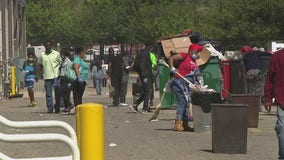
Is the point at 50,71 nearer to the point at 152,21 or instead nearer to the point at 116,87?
the point at 116,87

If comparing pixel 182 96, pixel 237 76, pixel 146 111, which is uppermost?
pixel 237 76

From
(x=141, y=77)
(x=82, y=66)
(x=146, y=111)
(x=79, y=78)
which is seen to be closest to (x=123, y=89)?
(x=141, y=77)

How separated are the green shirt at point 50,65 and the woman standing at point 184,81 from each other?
536 centimetres

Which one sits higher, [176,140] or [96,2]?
[96,2]

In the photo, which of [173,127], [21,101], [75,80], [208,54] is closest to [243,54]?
[208,54]

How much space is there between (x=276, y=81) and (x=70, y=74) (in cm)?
963

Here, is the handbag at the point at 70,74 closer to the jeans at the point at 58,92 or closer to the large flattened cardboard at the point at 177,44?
the jeans at the point at 58,92

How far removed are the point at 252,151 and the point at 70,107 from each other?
7.97 metres

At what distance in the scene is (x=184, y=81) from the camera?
1361cm

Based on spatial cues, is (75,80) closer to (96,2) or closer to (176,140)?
(176,140)

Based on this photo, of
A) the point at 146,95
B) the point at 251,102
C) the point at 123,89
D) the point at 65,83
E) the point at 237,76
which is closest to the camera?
the point at 251,102

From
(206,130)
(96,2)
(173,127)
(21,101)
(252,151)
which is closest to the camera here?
(252,151)

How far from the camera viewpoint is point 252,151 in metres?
11.0

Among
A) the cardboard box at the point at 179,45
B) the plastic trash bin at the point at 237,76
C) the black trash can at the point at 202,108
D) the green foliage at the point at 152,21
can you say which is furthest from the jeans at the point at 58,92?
the green foliage at the point at 152,21
